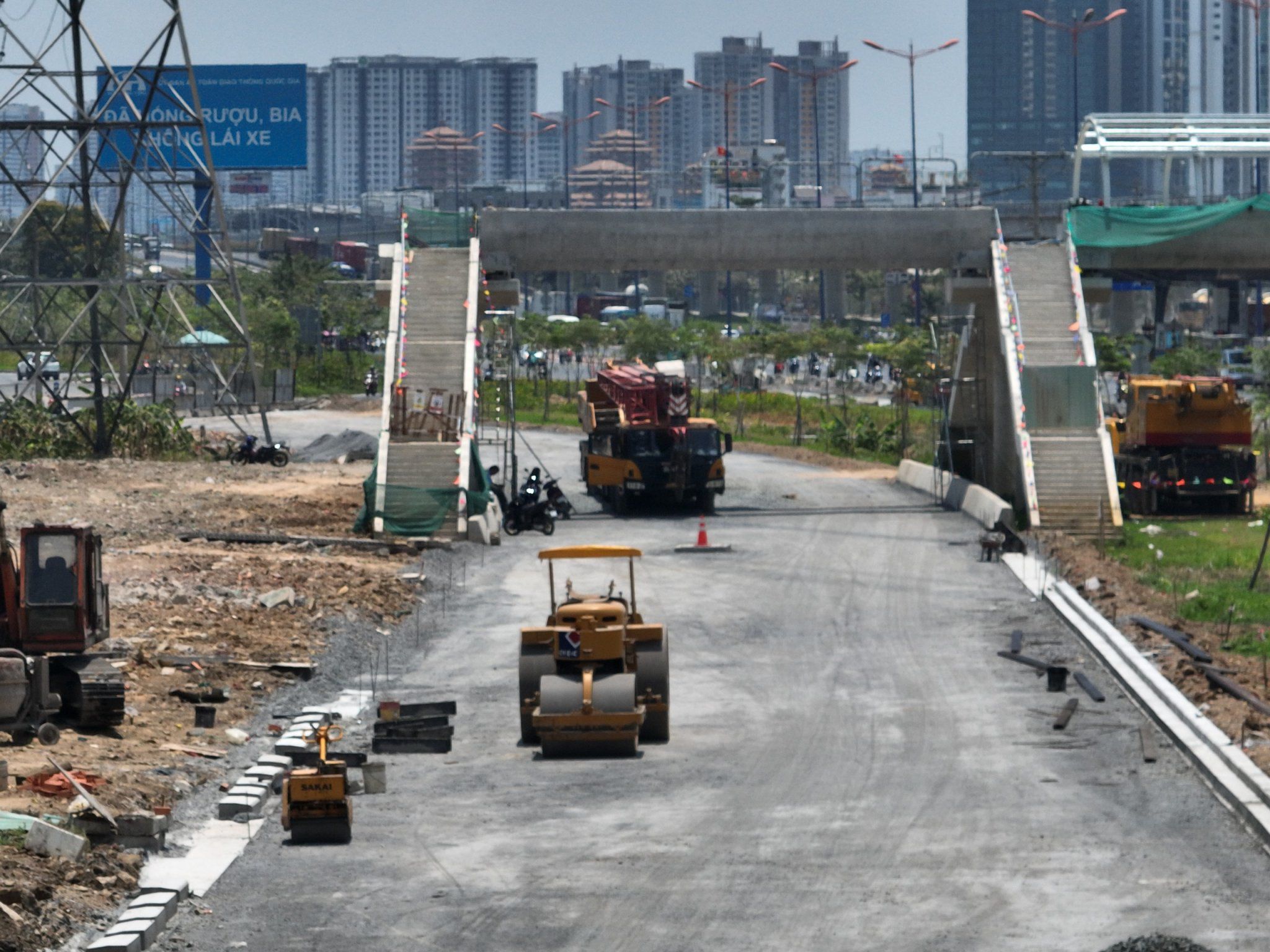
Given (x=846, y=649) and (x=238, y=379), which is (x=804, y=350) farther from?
(x=846, y=649)

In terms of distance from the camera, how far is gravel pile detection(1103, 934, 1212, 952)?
13117 millimetres

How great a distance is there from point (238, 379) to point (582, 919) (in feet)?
205

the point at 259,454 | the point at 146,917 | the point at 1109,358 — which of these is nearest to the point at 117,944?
the point at 146,917

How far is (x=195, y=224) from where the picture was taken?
6022cm

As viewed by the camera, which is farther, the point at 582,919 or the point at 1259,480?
the point at 1259,480

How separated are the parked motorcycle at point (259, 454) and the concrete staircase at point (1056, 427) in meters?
22.1

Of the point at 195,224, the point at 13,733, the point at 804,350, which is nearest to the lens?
the point at 13,733

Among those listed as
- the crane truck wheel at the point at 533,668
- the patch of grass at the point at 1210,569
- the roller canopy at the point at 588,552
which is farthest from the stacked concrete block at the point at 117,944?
the patch of grass at the point at 1210,569

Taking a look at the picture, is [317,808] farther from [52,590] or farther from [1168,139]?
[1168,139]

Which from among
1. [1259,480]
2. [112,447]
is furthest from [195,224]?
[1259,480]

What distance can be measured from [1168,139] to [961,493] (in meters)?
27.8

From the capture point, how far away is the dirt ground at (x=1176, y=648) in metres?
22.2

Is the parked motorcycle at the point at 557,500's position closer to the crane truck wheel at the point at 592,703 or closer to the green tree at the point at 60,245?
the green tree at the point at 60,245

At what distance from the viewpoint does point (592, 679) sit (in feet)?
69.4
